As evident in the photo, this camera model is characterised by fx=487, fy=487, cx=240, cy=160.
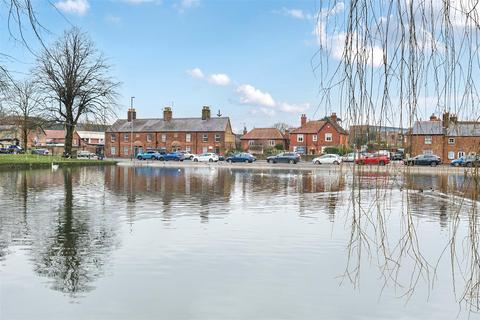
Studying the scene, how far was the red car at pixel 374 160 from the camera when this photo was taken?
12.2ft

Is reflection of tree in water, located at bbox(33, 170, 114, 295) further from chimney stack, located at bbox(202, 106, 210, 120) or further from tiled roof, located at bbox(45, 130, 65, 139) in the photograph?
tiled roof, located at bbox(45, 130, 65, 139)

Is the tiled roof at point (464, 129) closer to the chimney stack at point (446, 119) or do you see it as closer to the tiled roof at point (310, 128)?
the chimney stack at point (446, 119)

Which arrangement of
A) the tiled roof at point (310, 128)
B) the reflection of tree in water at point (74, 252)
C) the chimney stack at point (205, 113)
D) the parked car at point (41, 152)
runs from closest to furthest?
the reflection of tree in water at point (74, 252)
the tiled roof at point (310, 128)
the parked car at point (41, 152)
the chimney stack at point (205, 113)

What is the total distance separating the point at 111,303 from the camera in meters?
6.62

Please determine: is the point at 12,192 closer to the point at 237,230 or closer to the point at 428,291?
the point at 237,230

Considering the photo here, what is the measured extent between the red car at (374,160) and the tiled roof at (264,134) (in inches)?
3229

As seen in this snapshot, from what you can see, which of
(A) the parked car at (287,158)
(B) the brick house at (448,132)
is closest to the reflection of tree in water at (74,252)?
(B) the brick house at (448,132)

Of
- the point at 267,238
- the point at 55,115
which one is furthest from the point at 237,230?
the point at 55,115

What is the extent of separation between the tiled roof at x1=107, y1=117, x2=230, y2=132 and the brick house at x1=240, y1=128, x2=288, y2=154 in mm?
5779

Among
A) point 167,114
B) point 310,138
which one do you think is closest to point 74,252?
point 310,138

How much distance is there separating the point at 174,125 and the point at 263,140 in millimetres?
15993

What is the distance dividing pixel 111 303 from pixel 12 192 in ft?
Result: 51.5

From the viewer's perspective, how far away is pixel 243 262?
8711 millimetres

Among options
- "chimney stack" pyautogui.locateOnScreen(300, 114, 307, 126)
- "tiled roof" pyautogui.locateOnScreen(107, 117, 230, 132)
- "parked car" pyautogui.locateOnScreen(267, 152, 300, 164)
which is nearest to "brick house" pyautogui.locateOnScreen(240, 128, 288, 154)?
"chimney stack" pyautogui.locateOnScreen(300, 114, 307, 126)
